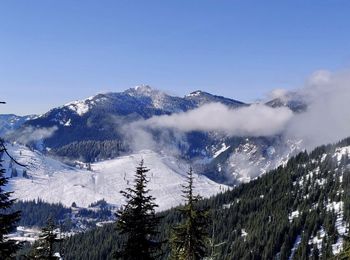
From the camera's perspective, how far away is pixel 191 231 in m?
32.3

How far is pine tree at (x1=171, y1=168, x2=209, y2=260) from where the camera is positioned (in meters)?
Result: 32.1

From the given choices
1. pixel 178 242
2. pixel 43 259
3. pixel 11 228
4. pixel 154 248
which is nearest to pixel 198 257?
pixel 178 242

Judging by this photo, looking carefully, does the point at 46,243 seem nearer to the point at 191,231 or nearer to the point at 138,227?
the point at 138,227

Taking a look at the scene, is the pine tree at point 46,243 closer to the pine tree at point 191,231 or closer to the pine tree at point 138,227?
the pine tree at point 138,227

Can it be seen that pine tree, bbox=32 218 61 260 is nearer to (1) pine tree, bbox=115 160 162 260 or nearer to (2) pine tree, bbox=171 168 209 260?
(1) pine tree, bbox=115 160 162 260

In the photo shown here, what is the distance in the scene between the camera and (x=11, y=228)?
65.5 ft

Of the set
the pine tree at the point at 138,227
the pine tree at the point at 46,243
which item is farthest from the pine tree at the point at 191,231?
the pine tree at the point at 46,243

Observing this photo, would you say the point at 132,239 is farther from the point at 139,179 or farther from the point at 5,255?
the point at 5,255

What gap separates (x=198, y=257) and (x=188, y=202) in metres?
3.76

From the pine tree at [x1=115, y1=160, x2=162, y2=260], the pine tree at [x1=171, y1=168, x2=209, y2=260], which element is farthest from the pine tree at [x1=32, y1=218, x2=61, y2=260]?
the pine tree at [x1=171, y1=168, x2=209, y2=260]

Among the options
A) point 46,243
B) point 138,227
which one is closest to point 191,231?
point 138,227

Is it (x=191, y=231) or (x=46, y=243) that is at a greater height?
(x=191, y=231)

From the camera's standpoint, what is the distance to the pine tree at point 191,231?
105 feet

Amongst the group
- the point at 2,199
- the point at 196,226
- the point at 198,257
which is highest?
the point at 2,199
